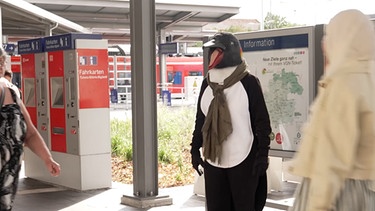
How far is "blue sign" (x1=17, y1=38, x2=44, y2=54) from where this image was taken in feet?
32.4

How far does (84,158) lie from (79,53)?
1538mm

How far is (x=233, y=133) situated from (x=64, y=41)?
5.14 m

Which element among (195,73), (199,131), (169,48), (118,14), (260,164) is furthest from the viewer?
(195,73)

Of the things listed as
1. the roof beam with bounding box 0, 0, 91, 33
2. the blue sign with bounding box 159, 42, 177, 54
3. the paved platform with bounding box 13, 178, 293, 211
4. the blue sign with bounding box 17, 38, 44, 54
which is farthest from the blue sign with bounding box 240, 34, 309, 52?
the blue sign with bounding box 159, 42, 177, 54

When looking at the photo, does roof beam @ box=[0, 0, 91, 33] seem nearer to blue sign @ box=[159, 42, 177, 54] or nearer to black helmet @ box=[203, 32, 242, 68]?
black helmet @ box=[203, 32, 242, 68]

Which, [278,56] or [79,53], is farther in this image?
[79,53]

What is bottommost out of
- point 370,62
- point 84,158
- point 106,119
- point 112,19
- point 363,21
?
point 84,158

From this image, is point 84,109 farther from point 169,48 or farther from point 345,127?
point 169,48

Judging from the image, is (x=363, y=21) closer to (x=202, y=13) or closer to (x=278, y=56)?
(x=278, y=56)

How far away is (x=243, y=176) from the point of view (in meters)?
4.64

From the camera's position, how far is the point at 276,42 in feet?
21.2

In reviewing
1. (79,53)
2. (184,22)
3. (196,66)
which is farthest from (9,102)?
(196,66)

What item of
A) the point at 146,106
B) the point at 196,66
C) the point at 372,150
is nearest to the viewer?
the point at 372,150

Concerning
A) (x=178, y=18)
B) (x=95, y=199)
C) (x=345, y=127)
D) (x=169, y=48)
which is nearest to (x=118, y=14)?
(x=178, y=18)
